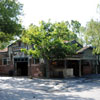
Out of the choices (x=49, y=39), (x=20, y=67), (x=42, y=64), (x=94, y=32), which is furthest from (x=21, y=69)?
(x=94, y=32)

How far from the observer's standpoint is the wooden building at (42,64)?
24.7 metres

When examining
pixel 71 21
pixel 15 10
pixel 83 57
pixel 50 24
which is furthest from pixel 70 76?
pixel 71 21

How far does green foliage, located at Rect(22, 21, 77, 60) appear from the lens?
2098 cm

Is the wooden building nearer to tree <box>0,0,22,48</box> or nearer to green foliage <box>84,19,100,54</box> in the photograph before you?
green foliage <box>84,19,100,54</box>

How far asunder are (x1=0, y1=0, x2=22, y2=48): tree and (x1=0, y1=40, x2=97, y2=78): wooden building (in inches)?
323

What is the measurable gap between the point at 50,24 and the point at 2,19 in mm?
7060

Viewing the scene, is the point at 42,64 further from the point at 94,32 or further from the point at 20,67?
the point at 94,32

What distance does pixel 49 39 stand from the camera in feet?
69.7

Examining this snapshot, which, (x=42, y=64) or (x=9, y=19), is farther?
(x=42, y=64)

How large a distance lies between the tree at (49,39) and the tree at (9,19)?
2874 millimetres

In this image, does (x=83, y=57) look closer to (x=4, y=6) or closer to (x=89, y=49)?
(x=89, y=49)

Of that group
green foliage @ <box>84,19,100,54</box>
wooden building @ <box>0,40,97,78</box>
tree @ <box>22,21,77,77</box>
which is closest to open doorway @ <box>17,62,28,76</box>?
wooden building @ <box>0,40,97,78</box>

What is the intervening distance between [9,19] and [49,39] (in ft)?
19.8

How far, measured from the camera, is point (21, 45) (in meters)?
27.2
